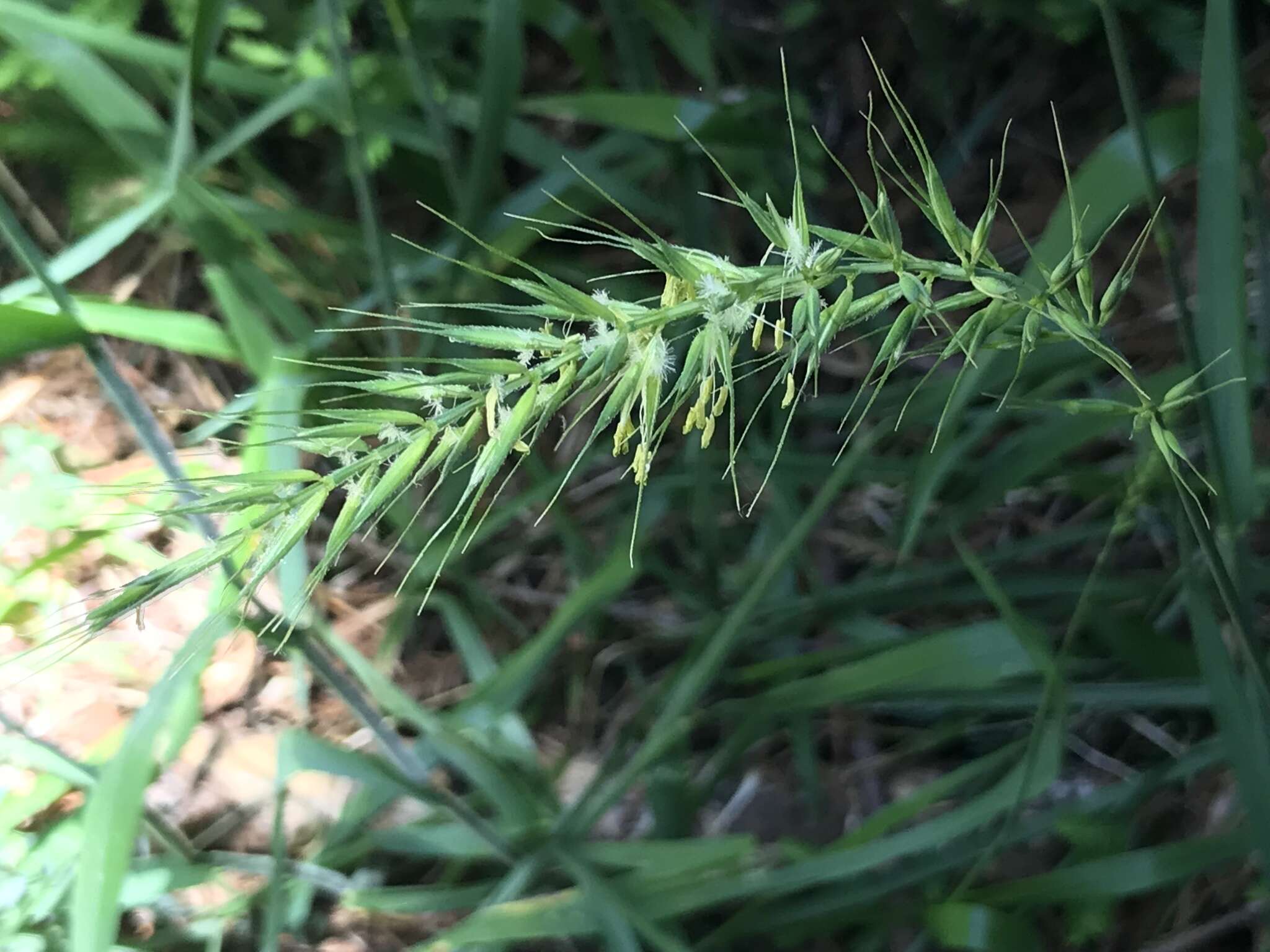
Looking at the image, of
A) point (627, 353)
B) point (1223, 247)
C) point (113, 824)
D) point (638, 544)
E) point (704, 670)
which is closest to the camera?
point (627, 353)

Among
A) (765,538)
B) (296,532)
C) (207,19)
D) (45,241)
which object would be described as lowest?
(765,538)

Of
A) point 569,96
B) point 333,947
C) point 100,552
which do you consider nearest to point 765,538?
point 569,96

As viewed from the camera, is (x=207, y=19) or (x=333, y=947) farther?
(x=333, y=947)

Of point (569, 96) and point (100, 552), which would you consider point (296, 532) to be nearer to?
point (569, 96)

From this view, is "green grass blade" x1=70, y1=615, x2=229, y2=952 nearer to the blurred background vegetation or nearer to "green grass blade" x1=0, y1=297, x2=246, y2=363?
the blurred background vegetation

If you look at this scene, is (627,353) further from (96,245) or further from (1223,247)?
(96,245)

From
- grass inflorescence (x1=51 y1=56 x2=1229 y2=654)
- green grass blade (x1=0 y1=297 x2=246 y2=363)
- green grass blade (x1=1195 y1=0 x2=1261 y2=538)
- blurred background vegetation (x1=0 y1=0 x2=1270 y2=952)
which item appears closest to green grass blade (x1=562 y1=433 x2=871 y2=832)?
blurred background vegetation (x1=0 y1=0 x2=1270 y2=952)

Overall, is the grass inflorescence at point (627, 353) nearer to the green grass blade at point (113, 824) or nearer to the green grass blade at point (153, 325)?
the green grass blade at point (113, 824)

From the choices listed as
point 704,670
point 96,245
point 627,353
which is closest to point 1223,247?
point 627,353

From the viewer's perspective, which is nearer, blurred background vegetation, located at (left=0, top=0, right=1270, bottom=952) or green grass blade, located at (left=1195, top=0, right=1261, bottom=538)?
green grass blade, located at (left=1195, top=0, right=1261, bottom=538)
